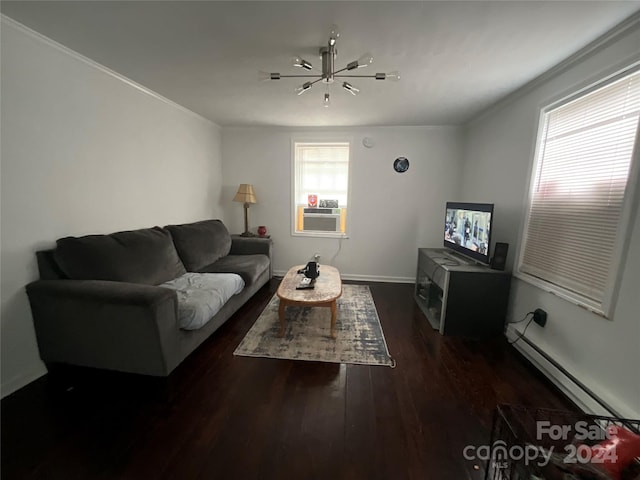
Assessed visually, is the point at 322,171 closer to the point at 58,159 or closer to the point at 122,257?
the point at 122,257

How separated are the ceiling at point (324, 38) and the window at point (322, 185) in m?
1.42

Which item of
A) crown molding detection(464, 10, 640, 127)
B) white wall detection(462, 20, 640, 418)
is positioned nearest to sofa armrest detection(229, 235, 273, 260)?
white wall detection(462, 20, 640, 418)

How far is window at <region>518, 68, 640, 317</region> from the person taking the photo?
1.50 meters

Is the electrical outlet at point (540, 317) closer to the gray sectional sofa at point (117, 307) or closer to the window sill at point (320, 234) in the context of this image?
the window sill at point (320, 234)

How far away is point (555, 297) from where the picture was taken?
74.9 inches

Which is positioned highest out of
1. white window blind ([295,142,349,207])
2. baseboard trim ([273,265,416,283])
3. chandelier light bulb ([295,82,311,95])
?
chandelier light bulb ([295,82,311,95])

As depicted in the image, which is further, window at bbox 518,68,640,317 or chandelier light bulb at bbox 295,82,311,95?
chandelier light bulb at bbox 295,82,311,95

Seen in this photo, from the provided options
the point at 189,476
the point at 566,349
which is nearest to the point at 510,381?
the point at 566,349

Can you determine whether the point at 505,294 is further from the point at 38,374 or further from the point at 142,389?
the point at 38,374

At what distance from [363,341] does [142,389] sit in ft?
5.51

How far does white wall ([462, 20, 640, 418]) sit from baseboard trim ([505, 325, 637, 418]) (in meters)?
0.01

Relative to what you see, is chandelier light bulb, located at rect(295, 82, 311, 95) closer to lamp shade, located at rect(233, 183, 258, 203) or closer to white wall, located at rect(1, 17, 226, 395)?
white wall, located at rect(1, 17, 226, 395)

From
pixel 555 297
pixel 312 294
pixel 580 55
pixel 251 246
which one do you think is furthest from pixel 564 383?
pixel 251 246

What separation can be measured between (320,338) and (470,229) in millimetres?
1901
